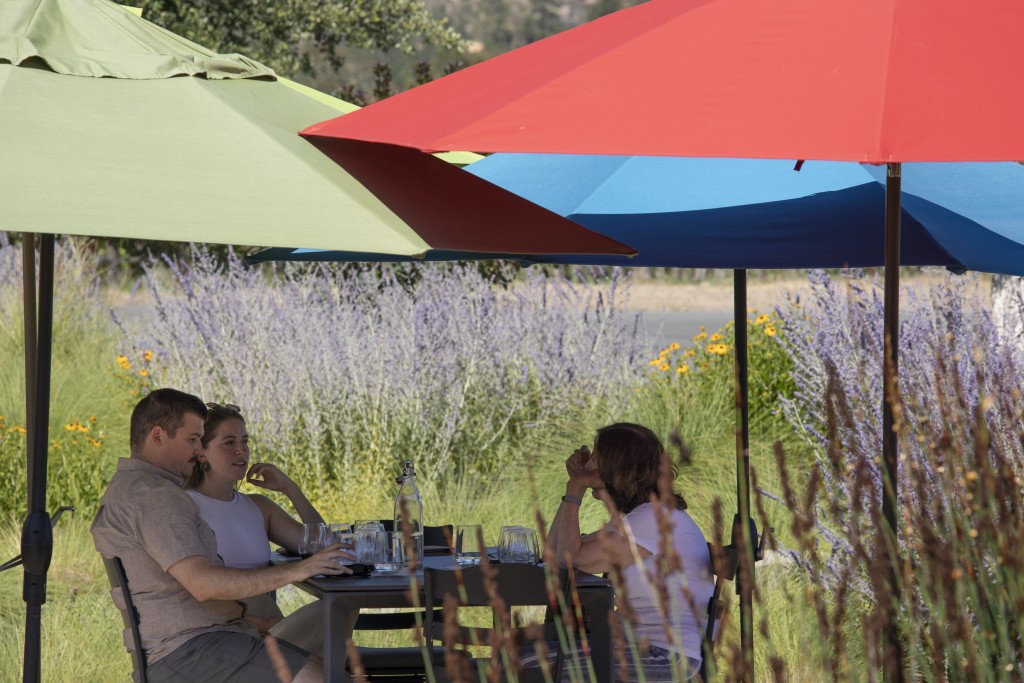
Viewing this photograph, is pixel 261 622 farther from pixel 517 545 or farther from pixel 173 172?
pixel 173 172

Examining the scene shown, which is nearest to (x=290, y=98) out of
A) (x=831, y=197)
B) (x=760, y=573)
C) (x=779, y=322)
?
(x=831, y=197)

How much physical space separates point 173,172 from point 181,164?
0.14ft

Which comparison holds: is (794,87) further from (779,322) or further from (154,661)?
(779,322)

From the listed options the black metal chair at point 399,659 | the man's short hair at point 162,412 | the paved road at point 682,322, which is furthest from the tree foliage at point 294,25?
the man's short hair at point 162,412

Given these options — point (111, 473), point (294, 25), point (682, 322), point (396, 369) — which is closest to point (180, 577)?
point (111, 473)

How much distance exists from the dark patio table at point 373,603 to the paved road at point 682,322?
47.1 feet

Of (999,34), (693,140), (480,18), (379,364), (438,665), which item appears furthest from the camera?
(480,18)

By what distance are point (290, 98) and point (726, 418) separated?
5064mm

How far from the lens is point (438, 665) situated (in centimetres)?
453

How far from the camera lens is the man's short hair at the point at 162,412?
13.5 ft

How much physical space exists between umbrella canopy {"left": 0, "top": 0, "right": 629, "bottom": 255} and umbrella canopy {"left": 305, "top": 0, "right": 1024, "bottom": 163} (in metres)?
0.24

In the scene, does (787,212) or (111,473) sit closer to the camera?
(787,212)

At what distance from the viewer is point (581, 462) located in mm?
4500

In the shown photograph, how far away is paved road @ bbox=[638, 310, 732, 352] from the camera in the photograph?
20.1m
